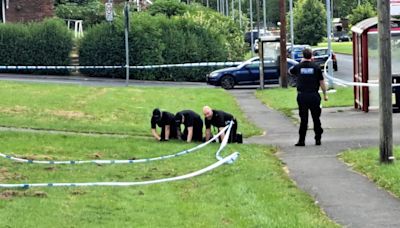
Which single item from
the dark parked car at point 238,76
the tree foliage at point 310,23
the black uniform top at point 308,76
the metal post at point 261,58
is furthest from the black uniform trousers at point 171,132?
the tree foliage at point 310,23

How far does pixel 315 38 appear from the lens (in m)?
86.8

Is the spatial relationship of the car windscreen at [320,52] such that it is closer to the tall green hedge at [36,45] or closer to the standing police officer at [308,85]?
the tall green hedge at [36,45]

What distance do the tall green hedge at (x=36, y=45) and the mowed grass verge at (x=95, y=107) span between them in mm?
14571

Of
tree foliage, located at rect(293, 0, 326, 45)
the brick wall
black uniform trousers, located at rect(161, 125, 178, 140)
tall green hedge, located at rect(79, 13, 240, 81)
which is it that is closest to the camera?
black uniform trousers, located at rect(161, 125, 178, 140)

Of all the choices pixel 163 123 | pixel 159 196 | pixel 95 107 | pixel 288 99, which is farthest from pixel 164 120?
pixel 288 99

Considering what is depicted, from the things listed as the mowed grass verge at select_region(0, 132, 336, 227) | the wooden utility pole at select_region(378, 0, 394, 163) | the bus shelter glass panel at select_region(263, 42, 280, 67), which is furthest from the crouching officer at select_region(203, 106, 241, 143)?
the bus shelter glass panel at select_region(263, 42, 280, 67)

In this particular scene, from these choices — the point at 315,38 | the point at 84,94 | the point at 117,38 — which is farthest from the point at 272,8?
the point at 84,94

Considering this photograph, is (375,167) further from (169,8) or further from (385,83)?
(169,8)

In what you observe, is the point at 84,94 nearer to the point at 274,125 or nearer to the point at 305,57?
the point at 274,125

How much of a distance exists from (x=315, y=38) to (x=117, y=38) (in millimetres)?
45581

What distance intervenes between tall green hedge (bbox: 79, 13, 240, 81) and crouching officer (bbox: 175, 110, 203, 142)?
1084 inches

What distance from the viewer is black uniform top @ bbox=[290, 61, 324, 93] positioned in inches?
588

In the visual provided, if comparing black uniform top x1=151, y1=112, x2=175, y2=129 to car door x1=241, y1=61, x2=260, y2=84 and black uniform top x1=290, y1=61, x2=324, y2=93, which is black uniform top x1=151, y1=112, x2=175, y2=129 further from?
car door x1=241, y1=61, x2=260, y2=84

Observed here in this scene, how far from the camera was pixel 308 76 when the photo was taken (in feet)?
49.0
